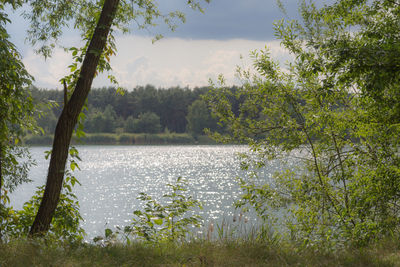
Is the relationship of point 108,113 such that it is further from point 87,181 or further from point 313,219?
point 313,219

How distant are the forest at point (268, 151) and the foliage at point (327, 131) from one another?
0.03 m

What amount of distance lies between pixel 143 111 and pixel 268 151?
4726 inches

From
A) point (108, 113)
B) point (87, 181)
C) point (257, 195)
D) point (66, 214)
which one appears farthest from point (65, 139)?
point (108, 113)

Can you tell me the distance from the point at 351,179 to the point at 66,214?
5376 mm

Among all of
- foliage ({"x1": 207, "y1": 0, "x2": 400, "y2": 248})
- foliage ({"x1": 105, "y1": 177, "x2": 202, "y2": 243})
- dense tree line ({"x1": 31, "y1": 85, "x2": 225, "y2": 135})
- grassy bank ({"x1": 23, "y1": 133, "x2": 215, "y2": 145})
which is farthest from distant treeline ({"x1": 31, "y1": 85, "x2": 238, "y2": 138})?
foliage ({"x1": 105, "y1": 177, "x2": 202, "y2": 243})

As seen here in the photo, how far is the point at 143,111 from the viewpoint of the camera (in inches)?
4958

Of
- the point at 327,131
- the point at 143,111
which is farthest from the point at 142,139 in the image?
the point at 327,131

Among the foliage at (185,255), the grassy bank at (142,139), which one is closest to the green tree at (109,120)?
the grassy bank at (142,139)

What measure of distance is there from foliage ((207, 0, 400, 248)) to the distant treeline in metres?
97.8

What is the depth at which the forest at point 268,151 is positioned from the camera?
472 cm

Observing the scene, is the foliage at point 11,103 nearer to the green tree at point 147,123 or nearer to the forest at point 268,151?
the forest at point 268,151

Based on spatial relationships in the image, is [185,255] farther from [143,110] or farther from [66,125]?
[143,110]

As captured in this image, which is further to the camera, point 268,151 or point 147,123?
point 147,123

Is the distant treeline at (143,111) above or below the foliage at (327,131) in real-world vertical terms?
above
